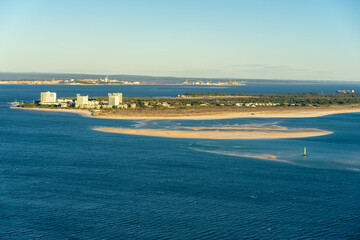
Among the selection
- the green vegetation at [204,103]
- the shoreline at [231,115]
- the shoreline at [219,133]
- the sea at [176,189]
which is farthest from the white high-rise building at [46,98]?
the sea at [176,189]

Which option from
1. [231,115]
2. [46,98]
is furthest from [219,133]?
[46,98]

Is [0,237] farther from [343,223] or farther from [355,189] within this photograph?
[355,189]

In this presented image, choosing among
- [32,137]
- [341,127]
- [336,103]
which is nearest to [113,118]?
[32,137]

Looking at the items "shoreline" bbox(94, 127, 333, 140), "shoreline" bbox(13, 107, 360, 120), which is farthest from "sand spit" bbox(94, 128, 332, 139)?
"shoreline" bbox(13, 107, 360, 120)

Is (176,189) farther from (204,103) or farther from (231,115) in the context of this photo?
(204,103)

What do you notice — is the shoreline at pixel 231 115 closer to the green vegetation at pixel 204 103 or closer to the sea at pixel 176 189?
the green vegetation at pixel 204 103

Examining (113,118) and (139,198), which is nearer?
(139,198)
